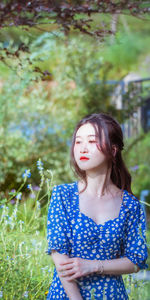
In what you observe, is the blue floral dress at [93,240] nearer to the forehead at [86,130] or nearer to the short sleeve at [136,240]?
the short sleeve at [136,240]

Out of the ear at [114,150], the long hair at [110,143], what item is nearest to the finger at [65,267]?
the long hair at [110,143]

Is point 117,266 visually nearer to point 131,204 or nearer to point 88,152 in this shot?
point 131,204

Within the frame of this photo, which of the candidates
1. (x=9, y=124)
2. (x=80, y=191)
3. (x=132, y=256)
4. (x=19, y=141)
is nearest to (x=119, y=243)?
(x=132, y=256)

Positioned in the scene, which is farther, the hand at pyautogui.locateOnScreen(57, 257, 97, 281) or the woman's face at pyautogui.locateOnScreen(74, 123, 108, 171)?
the woman's face at pyautogui.locateOnScreen(74, 123, 108, 171)

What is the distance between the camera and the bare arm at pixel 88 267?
64.2 inches

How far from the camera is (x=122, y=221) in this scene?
1.75 m

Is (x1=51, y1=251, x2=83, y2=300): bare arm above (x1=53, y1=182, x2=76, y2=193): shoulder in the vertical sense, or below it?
below

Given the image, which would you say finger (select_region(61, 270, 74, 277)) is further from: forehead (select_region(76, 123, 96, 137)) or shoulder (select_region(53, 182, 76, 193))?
forehead (select_region(76, 123, 96, 137))

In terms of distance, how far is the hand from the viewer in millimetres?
1629

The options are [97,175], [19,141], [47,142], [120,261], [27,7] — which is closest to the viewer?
[120,261]

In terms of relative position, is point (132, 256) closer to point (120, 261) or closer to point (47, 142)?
point (120, 261)

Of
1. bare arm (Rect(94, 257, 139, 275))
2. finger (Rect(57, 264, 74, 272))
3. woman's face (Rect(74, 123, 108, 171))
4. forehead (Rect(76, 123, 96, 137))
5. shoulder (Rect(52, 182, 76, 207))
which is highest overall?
forehead (Rect(76, 123, 96, 137))

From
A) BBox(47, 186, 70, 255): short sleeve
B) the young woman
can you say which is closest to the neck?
the young woman

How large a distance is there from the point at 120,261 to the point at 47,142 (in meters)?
4.68
